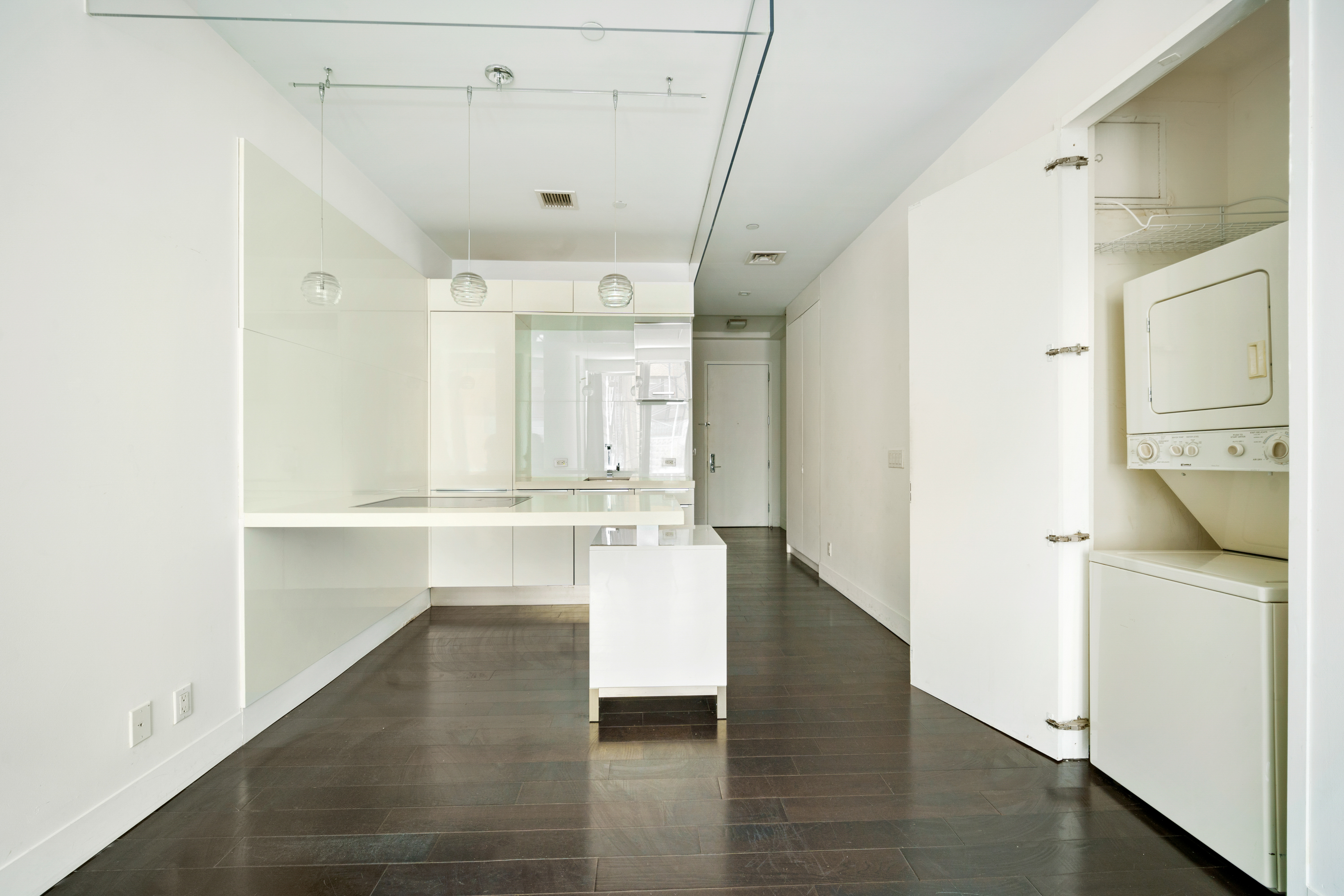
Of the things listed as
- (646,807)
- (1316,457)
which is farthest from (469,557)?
(1316,457)

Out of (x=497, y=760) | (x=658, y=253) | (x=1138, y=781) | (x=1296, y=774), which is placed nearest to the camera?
(x=1296, y=774)

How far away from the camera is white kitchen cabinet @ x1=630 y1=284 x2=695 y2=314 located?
4797 mm

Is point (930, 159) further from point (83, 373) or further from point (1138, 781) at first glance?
point (83, 373)

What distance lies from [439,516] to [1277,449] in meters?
2.74

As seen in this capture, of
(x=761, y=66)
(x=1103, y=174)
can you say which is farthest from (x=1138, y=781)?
(x=761, y=66)

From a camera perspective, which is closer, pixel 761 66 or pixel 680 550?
pixel 761 66

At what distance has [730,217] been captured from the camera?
408 centimetres

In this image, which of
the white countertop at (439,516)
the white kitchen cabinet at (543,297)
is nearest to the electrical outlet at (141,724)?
the white countertop at (439,516)

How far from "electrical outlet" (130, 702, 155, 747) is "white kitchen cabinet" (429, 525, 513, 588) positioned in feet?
8.36

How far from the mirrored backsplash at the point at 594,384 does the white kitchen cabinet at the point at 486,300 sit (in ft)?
0.92

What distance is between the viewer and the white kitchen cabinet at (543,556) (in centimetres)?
461

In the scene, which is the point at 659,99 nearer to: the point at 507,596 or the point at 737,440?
the point at 507,596

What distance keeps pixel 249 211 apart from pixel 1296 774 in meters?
3.71

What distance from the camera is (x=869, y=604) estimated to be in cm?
426
